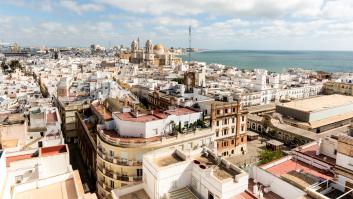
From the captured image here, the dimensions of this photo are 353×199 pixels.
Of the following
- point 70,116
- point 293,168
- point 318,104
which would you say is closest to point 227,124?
point 293,168

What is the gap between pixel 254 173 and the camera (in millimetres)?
26469

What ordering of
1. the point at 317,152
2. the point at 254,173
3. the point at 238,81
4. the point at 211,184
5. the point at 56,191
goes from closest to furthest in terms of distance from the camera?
the point at 211,184 < the point at 56,191 < the point at 254,173 < the point at 317,152 < the point at 238,81

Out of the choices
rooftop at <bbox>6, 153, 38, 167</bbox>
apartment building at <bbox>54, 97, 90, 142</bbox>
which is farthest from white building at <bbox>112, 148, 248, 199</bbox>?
apartment building at <bbox>54, 97, 90, 142</bbox>

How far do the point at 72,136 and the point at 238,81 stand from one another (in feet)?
218

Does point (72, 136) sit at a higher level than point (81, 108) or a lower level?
lower

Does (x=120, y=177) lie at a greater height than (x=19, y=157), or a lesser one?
lesser

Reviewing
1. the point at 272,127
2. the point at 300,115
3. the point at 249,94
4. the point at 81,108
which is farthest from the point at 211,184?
the point at 249,94

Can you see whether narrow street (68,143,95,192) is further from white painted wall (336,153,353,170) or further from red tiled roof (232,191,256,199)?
white painted wall (336,153,353,170)

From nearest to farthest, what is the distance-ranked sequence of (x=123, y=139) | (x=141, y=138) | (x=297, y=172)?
(x=297, y=172)
(x=123, y=139)
(x=141, y=138)

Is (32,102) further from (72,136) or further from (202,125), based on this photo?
(202,125)

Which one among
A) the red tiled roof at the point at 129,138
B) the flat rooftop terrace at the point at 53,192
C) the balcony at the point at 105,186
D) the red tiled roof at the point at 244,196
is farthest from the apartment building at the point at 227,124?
the flat rooftop terrace at the point at 53,192

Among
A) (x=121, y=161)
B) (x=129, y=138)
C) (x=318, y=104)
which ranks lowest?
(x=318, y=104)

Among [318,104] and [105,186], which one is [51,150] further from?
[318,104]

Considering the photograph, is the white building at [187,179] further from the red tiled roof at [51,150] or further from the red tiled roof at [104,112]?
the red tiled roof at [104,112]
